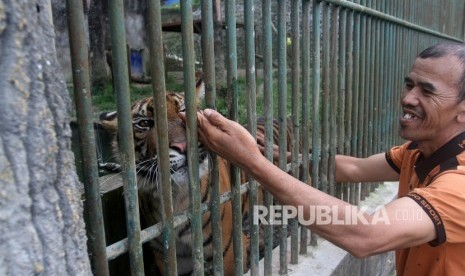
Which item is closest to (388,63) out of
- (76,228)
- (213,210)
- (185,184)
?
(185,184)

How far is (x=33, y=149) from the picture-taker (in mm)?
646

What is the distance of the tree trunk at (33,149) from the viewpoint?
610mm

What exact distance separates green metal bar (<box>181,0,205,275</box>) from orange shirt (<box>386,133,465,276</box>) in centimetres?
81

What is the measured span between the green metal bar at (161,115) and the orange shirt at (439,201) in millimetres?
904

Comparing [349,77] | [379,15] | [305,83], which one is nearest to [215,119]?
[305,83]

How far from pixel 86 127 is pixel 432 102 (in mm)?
1418

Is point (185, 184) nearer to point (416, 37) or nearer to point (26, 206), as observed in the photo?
point (26, 206)

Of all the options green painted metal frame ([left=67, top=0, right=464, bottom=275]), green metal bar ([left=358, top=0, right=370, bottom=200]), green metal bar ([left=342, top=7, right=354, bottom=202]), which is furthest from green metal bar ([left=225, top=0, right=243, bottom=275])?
green metal bar ([left=358, top=0, right=370, bottom=200])

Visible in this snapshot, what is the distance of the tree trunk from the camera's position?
61 cm

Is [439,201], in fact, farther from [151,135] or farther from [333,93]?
[151,135]

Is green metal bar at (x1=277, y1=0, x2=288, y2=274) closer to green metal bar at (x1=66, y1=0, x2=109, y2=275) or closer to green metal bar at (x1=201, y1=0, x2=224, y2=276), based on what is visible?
green metal bar at (x1=201, y1=0, x2=224, y2=276)

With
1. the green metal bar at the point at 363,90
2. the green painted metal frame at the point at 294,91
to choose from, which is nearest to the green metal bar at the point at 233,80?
the green painted metal frame at the point at 294,91

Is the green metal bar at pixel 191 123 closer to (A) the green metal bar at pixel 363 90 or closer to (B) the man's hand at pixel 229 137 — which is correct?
(B) the man's hand at pixel 229 137

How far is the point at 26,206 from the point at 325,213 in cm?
112
